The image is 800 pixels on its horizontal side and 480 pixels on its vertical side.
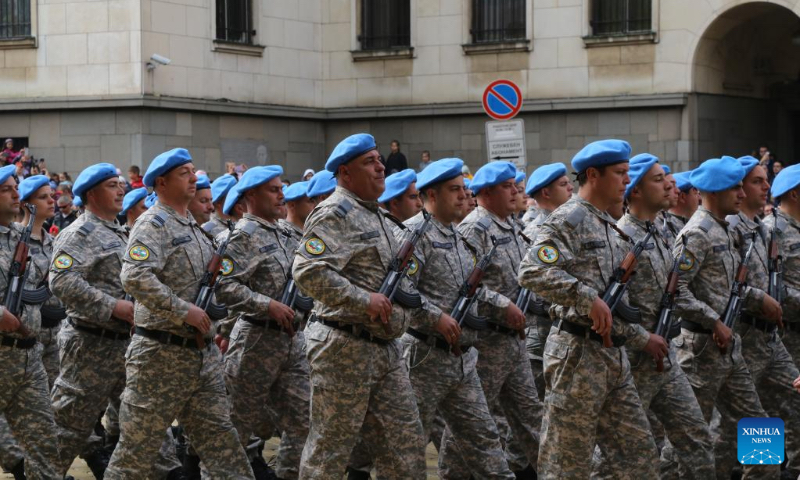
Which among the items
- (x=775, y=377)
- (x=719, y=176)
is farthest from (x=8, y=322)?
(x=775, y=377)

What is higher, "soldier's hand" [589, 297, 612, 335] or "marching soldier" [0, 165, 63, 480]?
"soldier's hand" [589, 297, 612, 335]

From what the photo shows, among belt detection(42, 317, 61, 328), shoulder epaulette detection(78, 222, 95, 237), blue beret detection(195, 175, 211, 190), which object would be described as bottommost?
belt detection(42, 317, 61, 328)

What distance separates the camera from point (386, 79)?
28047mm

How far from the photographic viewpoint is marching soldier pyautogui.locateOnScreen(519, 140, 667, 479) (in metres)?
7.87

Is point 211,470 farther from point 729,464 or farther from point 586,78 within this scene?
point 586,78

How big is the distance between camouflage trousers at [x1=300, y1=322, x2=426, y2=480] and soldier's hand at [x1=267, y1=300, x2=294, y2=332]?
1.70 meters

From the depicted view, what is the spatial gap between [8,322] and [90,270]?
742 millimetres

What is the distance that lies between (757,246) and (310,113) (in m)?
19.0

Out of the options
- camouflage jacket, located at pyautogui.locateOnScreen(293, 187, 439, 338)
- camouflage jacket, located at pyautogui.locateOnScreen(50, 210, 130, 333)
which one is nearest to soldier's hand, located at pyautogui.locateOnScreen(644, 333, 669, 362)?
camouflage jacket, located at pyautogui.locateOnScreen(293, 187, 439, 338)

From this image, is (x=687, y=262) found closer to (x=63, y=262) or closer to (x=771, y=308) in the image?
(x=771, y=308)

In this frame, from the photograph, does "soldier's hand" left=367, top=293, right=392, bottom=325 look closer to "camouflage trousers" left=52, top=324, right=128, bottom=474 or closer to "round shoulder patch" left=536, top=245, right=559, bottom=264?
"round shoulder patch" left=536, top=245, right=559, bottom=264

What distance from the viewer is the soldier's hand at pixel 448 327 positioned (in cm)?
845

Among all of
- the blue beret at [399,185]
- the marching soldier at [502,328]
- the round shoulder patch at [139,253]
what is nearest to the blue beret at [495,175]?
the marching soldier at [502,328]

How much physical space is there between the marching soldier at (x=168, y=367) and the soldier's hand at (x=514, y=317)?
204cm
